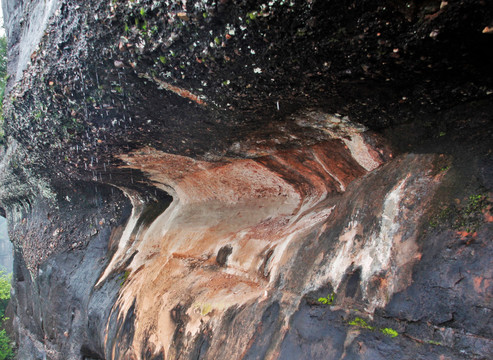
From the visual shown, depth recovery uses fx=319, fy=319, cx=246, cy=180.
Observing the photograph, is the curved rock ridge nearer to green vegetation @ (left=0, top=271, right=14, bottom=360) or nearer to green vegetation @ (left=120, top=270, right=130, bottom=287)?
green vegetation @ (left=120, top=270, right=130, bottom=287)

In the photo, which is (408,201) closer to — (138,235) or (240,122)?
(240,122)

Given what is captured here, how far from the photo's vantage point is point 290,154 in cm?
353

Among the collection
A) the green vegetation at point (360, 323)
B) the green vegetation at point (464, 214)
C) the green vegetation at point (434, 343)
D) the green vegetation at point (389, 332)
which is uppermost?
the green vegetation at point (464, 214)

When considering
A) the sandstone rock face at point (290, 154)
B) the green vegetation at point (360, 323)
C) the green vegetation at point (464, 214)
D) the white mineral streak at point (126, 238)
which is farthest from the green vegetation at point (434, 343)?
the white mineral streak at point (126, 238)

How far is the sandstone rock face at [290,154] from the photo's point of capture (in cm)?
180

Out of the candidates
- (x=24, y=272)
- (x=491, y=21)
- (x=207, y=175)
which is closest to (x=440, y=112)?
(x=491, y=21)

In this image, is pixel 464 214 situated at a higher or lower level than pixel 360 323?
higher

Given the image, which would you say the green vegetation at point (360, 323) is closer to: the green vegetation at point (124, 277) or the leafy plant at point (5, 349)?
the green vegetation at point (124, 277)

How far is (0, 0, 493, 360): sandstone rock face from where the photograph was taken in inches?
70.7

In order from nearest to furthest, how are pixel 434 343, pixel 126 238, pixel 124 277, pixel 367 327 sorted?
pixel 434 343 → pixel 367 327 → pixel 124 277 → pixel 126 238

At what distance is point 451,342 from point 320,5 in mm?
1939

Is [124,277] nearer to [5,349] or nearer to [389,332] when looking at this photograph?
[389,332]

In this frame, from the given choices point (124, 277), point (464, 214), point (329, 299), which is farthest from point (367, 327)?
point (124, 277)

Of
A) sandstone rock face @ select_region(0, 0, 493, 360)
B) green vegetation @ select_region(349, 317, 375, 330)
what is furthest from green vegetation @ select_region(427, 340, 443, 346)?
green vegetation @ select_region(349, 317, 375, 330)
